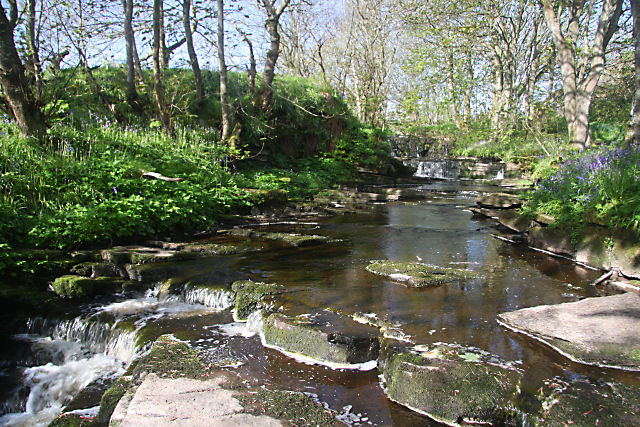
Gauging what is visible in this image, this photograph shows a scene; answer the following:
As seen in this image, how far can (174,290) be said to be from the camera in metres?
5.17

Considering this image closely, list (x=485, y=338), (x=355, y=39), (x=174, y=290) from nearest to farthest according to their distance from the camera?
(x=485, y=338), (x=174, y=290), (x=355, y=39)

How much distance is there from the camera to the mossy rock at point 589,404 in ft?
8.18

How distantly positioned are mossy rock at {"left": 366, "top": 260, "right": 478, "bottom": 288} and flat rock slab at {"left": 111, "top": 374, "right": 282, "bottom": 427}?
117 inches

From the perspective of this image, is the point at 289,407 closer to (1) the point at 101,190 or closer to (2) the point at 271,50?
(1) the point at 101,190

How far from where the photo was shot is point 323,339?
11.5 ft

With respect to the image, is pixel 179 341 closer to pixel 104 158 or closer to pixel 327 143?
pixel 104 158

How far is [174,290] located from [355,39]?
77.0 feet

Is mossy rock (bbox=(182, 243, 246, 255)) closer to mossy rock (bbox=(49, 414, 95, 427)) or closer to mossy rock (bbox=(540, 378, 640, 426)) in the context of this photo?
mossy rock (bbox=(49, 414, 95, 427))

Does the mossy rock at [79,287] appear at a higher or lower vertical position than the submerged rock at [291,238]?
lower

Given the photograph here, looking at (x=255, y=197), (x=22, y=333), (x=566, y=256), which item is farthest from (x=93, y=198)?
(x=566, y=256)

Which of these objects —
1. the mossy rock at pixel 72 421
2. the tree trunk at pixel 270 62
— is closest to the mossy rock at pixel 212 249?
the mossy rock at pixel 72 421

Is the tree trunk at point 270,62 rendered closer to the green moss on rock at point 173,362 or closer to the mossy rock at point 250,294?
the mossy rock at point 250,294

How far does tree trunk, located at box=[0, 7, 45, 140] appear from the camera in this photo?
6.95 metres

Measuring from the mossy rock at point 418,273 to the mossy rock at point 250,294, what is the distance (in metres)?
1.53
